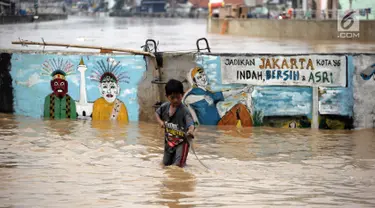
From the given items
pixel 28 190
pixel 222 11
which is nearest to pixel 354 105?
pixel 28 190

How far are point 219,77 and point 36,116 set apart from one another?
3.43 m

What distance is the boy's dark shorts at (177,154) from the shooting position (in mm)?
8852

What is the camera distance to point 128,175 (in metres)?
9.19

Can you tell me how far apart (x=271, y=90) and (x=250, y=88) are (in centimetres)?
34

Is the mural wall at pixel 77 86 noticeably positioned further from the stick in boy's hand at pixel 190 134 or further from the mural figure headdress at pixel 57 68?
the stick in boy's hand at pixel 190 134

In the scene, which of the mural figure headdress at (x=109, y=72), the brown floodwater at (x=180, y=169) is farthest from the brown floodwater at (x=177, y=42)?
the brown floodwater at (x=180, y=169)

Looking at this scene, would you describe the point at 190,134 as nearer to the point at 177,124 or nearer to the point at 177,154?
the point at 177,124

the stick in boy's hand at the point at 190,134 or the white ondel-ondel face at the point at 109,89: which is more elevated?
the white ondel-ondel face at the point at 109,89

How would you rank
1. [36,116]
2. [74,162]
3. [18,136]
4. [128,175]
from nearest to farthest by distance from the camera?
1. [128,175]
2. [74,162]
3. [18,136]
4. [36,116]

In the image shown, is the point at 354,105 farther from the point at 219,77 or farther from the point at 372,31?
the point at 372,31

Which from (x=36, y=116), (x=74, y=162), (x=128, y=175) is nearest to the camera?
(x=128, y=175)

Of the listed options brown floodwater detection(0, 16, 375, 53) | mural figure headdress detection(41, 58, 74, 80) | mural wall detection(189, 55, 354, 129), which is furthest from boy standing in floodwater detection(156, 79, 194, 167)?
brown floodwater detection(0, 16, 375, 53)

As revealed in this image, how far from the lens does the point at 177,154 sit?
352 inches

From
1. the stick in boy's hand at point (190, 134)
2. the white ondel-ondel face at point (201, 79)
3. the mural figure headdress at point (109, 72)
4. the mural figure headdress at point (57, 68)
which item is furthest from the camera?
the mural figure headdress at point (57, 68)
